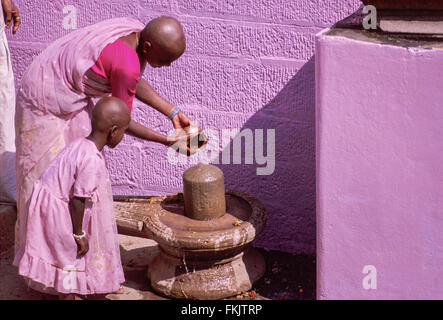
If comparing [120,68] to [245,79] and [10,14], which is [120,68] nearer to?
[245,79]

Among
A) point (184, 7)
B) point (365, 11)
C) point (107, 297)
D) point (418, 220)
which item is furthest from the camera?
point (184, 7)

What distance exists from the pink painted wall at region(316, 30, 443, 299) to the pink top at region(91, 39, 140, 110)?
0.94 m

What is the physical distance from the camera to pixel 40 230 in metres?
3.93

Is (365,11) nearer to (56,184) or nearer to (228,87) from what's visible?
(228,87)

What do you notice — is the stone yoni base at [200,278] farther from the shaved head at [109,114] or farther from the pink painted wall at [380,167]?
the shaved head at [109,114]

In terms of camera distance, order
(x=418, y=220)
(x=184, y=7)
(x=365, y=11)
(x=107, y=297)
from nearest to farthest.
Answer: (x=418, y=220)
(x=365, y=11)
(x=107, y=297)
(x=184, y=7)

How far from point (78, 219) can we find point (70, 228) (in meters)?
0.08

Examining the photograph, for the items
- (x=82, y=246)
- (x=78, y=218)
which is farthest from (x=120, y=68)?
(x=82, y=246)

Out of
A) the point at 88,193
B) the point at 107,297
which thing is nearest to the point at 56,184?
the point at 88,193

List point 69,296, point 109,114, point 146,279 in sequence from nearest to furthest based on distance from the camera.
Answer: point 109,114, point 69,296, point 146,279

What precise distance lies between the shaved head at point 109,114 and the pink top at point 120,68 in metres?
0.10

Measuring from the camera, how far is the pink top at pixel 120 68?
153 inches

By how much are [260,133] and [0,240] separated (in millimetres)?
1852

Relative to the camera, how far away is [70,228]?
12.8 ft
